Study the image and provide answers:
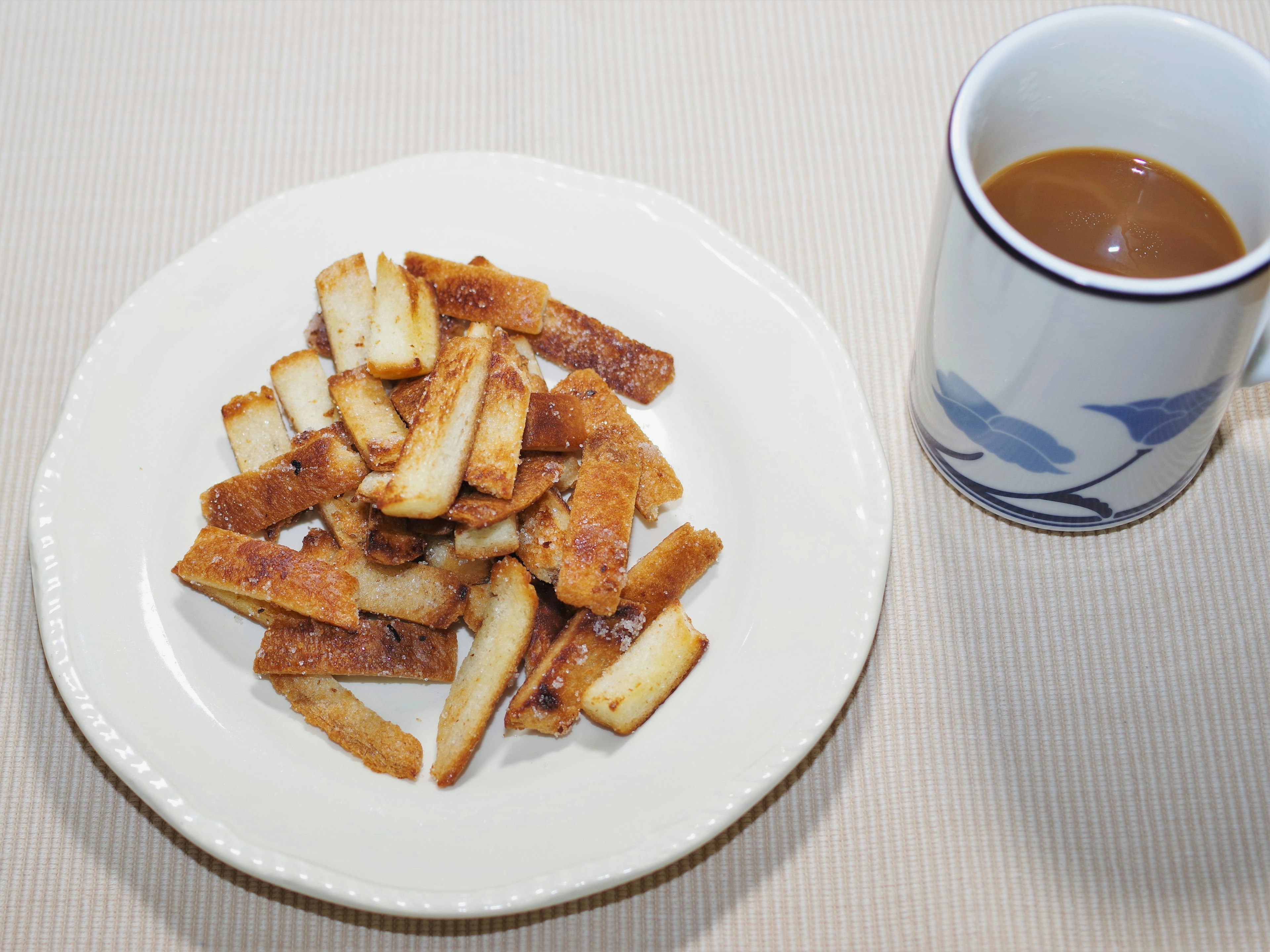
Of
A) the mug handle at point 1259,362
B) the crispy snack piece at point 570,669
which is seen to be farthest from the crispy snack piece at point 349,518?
the mug handle at point 1259,362

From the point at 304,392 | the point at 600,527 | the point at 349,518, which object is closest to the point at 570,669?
the point at 600,527

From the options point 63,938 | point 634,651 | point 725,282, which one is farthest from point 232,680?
point 725,282

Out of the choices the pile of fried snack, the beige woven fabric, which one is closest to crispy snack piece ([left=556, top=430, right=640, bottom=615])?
the pile of fried snack

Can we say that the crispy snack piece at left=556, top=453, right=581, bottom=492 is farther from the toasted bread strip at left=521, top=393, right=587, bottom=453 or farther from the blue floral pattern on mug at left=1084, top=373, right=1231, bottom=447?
the blue floral pattern on mug at left=1084, top=373, right=1231, bottom=447

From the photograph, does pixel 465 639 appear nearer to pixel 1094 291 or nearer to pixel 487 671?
pixel 487 671

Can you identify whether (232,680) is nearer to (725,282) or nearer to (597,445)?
(597,445)
